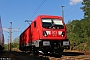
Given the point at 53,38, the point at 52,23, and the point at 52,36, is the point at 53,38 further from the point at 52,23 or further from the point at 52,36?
the point at 52,23

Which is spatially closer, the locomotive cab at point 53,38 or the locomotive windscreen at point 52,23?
the locomotive cab at point 53,38

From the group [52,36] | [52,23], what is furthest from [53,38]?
[52,23]

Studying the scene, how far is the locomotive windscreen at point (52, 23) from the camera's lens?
18.5m

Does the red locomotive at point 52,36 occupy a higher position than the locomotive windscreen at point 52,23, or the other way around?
the locomotive windscreen at point 52,23

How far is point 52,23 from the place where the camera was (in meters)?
18.8

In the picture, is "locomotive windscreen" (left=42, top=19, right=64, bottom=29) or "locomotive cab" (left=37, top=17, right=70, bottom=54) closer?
"locomotive cab" (left=37, top=17, right=70, bottom=54)

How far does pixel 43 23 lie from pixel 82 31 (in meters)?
26.5

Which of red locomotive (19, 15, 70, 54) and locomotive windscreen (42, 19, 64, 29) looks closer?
red locomotive (19, 15, 70, 54)

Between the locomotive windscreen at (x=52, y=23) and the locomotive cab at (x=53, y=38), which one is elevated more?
the locomotive windscreen at (x=52, y=23)

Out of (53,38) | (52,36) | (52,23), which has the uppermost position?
(52,23)

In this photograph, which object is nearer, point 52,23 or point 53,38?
point 53,38

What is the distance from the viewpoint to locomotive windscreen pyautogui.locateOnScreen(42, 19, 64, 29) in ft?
60.7

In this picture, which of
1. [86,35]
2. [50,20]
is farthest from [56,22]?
[86,35]

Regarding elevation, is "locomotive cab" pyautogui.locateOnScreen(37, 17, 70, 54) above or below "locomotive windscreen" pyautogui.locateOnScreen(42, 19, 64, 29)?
below
